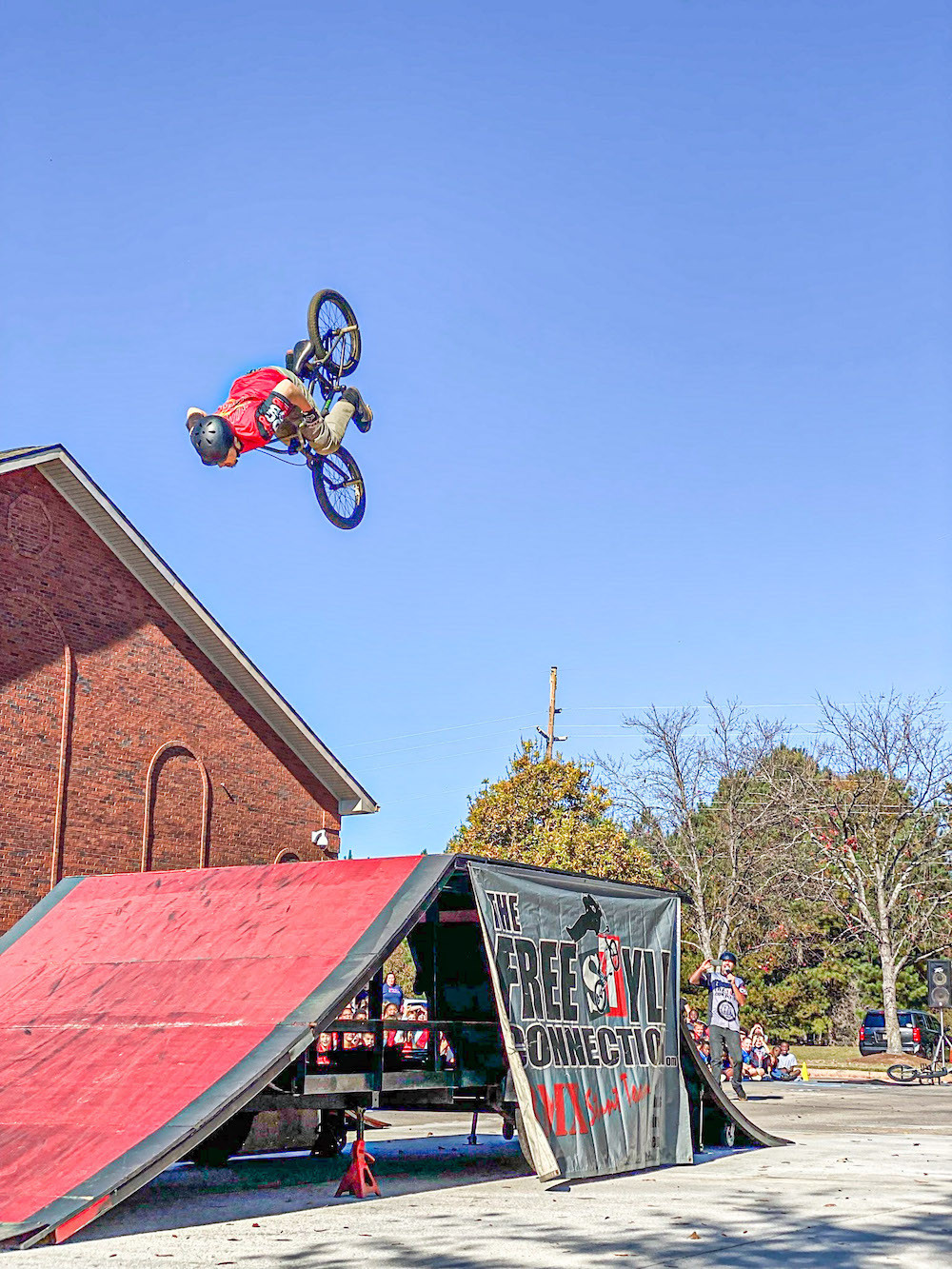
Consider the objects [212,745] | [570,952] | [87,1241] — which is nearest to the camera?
[87,1241]

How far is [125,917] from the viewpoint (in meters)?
11.8

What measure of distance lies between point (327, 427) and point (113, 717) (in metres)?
6.89

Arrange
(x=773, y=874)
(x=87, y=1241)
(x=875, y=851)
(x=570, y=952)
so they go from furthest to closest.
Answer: (x=773, y=874) < (x=875, y=851) < (x=570, y=952) < (x=87, y=1241)

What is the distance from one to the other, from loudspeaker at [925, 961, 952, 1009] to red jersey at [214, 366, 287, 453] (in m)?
21.1

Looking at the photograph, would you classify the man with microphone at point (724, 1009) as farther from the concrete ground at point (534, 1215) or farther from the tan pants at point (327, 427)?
the tan pants at point (327, 427)

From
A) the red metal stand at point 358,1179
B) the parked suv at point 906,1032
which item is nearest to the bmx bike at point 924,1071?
the parked suv at point 906,1032

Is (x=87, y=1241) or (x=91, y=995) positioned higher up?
(x=91, y=995)

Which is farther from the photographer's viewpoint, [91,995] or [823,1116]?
[823,1116]

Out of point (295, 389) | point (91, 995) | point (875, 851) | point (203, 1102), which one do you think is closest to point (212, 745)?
point (295, 389)

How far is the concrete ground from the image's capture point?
7.35 metres

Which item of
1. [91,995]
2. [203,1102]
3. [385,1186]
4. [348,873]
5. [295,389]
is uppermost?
[295,389]

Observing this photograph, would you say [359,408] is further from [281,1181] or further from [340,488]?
[281,1181]

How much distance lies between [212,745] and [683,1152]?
1460cm

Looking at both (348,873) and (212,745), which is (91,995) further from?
(212,745)
